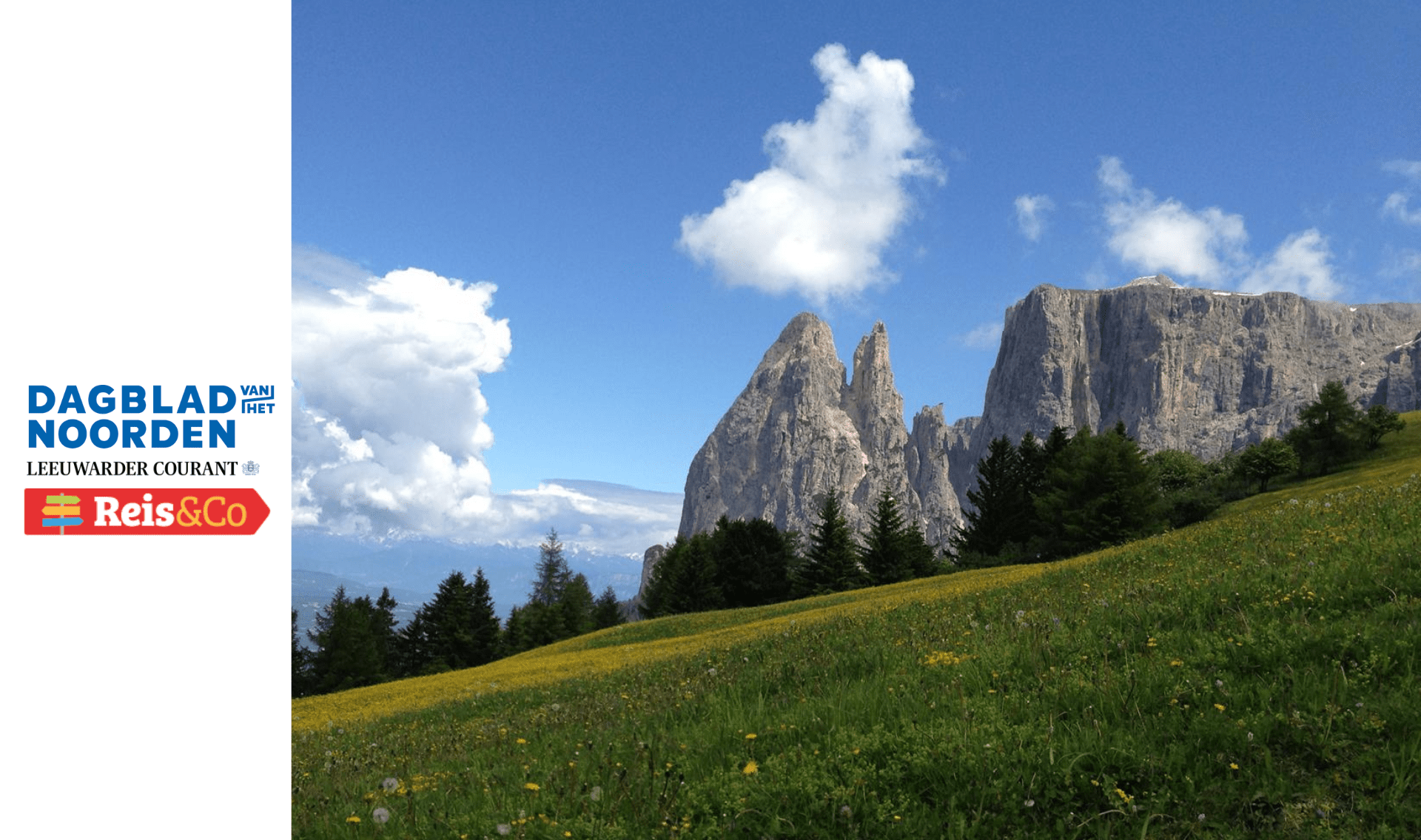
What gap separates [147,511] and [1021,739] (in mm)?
8603

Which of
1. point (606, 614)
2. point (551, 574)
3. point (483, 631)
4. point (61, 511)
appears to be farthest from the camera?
point (551, 574)

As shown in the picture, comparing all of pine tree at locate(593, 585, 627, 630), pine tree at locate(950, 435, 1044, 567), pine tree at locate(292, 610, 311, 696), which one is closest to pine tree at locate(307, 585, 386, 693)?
pine tree at locate(292, 610, 311, 696)

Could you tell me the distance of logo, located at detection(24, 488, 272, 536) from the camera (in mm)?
7676

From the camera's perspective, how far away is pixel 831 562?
7475 cm

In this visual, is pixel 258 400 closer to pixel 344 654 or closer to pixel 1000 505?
pixel 1000 505

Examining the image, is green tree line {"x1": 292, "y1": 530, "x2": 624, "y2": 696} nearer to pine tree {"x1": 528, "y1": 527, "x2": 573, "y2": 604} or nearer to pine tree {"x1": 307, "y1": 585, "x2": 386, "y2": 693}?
pine tree {"x1": 307, "y1": 585, "x2": 386, "y2": 693}

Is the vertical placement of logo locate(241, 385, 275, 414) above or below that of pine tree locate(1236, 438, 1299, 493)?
below

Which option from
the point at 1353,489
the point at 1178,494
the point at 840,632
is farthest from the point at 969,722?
the point at 1178,494

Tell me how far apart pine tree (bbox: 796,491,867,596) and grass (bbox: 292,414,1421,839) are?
214 ft

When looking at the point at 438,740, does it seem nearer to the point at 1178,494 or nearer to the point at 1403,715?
the point at 1403,715

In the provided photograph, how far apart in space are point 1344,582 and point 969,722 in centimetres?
477

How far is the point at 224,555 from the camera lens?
7.62m

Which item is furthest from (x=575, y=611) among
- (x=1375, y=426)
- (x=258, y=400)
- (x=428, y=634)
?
(x=258, y=400)

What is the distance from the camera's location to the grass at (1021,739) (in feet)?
15.6
